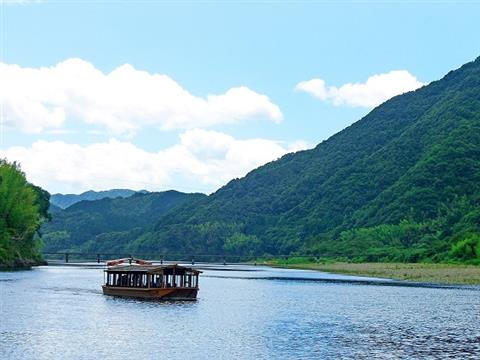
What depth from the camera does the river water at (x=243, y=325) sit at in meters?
59.3

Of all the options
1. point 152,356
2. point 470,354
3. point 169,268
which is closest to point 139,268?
point 169,268

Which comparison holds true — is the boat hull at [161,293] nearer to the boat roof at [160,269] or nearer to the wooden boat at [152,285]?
the wooden boat at [152,285]

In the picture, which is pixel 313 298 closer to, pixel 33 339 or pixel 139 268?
pixel 139 268

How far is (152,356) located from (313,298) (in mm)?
62520

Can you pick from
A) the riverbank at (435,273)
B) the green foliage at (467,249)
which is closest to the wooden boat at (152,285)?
the riverbank at (435,273)

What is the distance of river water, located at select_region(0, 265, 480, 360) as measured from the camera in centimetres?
5931

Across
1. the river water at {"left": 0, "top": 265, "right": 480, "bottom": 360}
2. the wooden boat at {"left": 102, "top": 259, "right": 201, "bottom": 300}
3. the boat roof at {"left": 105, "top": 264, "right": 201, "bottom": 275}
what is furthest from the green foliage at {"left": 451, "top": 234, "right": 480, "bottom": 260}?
the boat roof at {"left": 105, "top": 264, "right": 201, "bottom": 275}

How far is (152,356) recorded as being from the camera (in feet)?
186

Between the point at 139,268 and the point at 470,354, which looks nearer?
A: the point at 470,354

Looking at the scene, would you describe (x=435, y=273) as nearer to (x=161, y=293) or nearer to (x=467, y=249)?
(x=467, y=249)

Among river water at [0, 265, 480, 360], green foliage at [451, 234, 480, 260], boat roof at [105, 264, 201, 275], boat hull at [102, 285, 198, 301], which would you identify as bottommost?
river water at [0, 265, 480, 360]

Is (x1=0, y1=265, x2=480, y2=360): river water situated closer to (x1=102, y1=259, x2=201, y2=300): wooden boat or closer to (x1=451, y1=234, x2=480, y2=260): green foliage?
(x1=102, y1=259, x2=201, y2=300): wooden boat

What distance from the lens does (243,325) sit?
260 feet

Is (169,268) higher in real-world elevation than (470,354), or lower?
higher
